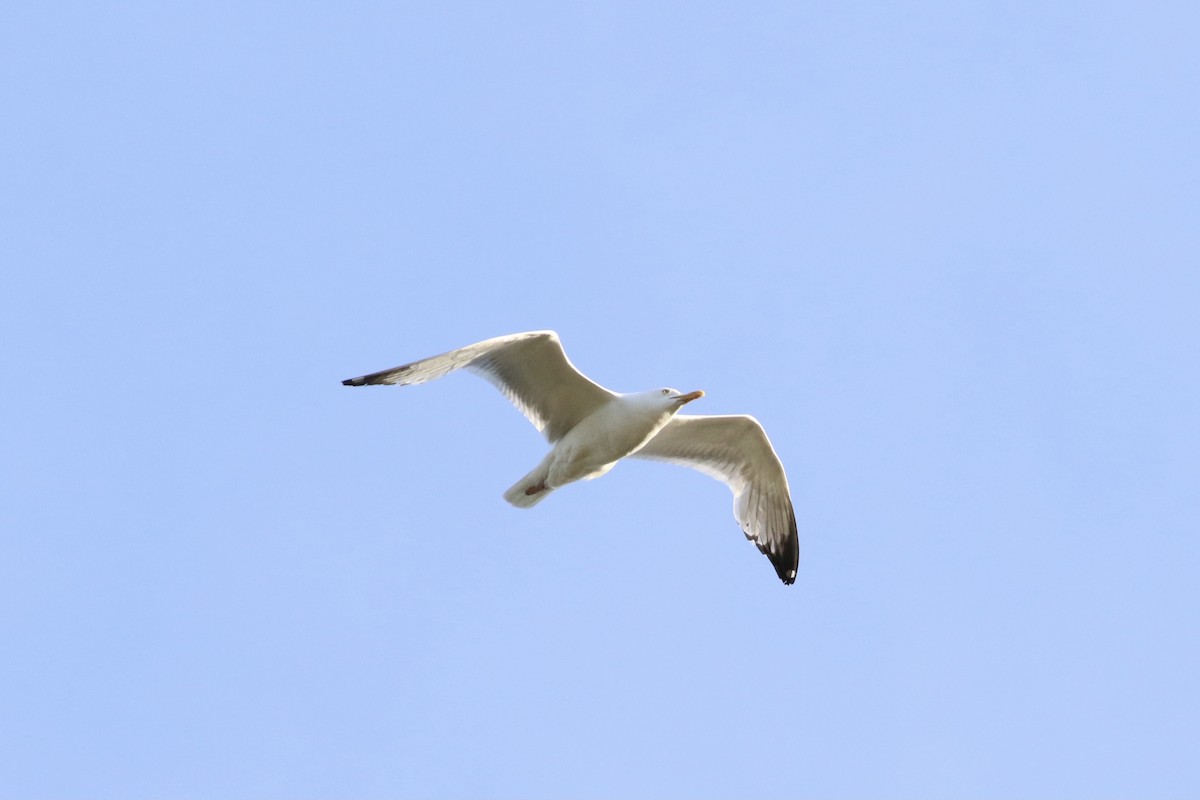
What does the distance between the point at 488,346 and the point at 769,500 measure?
141 inches

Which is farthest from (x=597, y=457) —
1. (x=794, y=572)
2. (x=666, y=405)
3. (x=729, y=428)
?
(x=794, y=572)

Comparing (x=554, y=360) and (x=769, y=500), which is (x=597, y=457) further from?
(x=769, y=500)

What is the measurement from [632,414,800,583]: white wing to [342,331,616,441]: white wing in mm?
1048

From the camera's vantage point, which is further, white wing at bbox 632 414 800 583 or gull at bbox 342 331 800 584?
white wing at bbox 632 414 800 583

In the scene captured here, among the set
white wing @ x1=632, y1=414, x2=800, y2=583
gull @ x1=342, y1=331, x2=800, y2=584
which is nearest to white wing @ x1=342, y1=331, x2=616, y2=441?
gull @ x1=342, y1=331, x2=800, y2=584

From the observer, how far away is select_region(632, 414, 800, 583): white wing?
41.0 ft

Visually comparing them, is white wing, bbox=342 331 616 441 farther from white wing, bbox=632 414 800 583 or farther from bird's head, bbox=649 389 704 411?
white wing, bbox=632 414 800 583

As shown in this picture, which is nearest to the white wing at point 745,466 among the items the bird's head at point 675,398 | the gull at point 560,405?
the gull at point 560,405

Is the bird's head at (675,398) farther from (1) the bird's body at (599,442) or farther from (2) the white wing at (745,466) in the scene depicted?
(2) the white wing at (745,466)

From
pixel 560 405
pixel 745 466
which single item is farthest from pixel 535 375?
pixel 745 466

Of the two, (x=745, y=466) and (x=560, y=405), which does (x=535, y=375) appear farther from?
(x=745, y=466)

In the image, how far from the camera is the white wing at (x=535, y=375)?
425 inches

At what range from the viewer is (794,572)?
13.5m

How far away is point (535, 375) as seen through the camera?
1138cm
